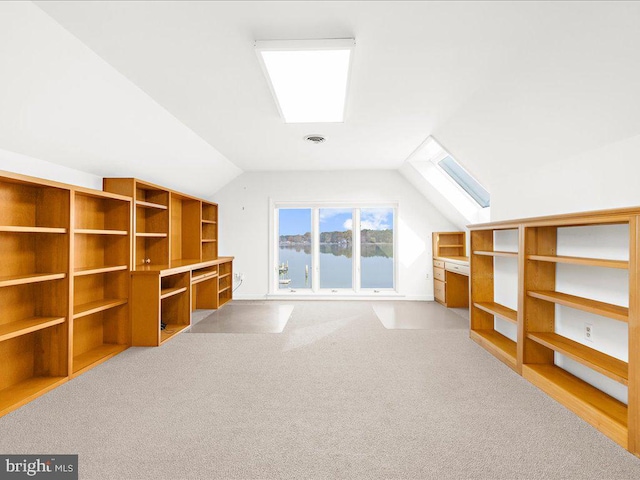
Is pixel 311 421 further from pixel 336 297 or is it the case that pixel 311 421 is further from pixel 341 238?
pixel 341 238

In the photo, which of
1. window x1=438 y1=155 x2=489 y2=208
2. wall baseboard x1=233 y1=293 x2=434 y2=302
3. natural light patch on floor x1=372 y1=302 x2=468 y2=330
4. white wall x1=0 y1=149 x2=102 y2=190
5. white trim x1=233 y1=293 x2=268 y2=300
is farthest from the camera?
white trim x1=233 y1=293 x2=268 y2=300

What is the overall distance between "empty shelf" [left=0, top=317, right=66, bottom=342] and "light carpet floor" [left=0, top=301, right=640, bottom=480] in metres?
0.52

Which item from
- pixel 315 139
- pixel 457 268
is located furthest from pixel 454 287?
pixel 315 139

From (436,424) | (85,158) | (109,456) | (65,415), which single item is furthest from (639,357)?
(85,158)

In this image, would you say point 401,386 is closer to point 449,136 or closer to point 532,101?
point 532,101

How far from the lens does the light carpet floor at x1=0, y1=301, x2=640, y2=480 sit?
1.62 meters

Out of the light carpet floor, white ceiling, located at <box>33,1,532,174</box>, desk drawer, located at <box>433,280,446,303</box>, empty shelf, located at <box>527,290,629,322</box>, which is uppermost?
white ceiling, located at <box>33,1,532,174</box>

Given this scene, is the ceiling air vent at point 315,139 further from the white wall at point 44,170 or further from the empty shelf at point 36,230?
the empty shelf at point 36,230

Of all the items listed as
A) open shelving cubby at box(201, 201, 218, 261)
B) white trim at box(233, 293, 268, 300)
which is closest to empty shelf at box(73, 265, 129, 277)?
open shelving cubby at box(201, 201, 218, 261)

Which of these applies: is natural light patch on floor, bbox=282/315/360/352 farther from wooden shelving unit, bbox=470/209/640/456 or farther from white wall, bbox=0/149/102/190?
white wall, bbox=0/149/102/190

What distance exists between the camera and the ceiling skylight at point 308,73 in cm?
205

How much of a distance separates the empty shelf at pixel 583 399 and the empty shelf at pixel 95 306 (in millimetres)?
3855

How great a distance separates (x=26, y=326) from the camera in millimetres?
2305

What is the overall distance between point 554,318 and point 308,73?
9.58 feet
